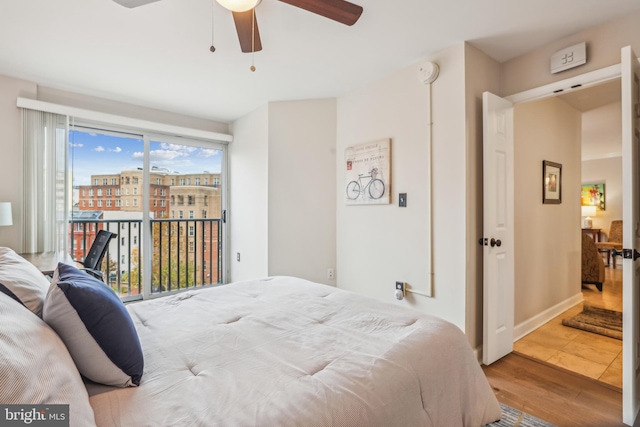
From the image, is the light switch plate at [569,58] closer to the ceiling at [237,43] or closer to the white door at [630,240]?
the ceiling at [237,43]

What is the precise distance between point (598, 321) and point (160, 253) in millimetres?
5045

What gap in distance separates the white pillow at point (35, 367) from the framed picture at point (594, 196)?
8.80 meters

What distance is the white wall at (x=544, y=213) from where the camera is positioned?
9.67ft

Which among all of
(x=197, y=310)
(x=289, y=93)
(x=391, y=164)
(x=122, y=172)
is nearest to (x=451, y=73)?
(x=391, y=164)

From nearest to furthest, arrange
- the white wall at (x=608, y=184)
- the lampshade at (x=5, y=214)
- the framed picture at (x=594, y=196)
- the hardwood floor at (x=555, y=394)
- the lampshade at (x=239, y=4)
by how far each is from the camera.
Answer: the lampshade at (x=239, y=4), the hardwood floor at (x=555, y=394), the lampshade at (x=5, y=214), the white wall at (x=608, y=184), the framed picture at (x=594, y=196)

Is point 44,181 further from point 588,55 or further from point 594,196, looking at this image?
point 594,196

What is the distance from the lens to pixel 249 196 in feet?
12.8

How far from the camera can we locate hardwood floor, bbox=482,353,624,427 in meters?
1.75

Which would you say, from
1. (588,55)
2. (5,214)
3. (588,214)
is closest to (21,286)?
(5,214)

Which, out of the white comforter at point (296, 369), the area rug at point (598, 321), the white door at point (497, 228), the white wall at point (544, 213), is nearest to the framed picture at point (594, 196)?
the white wall at point (544, 213)

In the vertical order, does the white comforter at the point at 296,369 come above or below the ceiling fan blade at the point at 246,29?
below

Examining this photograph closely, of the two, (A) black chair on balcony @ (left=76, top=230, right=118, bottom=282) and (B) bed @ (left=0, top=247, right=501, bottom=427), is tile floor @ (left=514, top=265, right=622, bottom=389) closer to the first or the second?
(B) bed @ (left=0, top=247, right=501, bottom=427)

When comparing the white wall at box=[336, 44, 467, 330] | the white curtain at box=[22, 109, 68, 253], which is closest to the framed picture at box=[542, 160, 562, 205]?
the white wall at box=[336, 44, 467, 330]

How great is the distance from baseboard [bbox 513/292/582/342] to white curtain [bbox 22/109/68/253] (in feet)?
14.7
